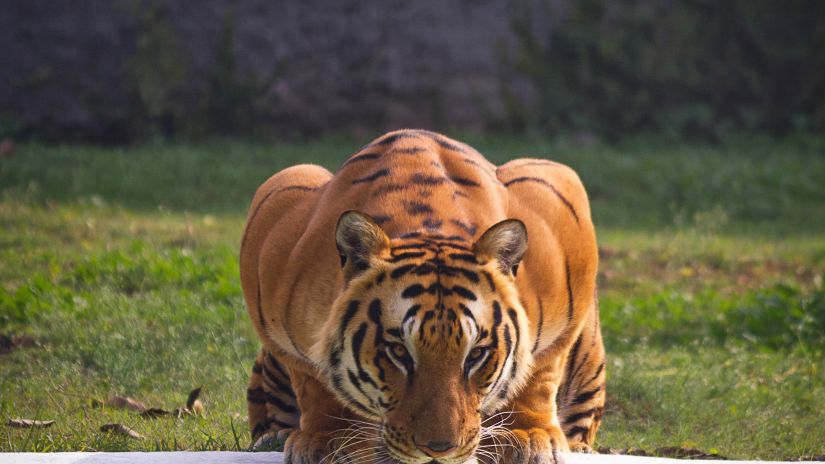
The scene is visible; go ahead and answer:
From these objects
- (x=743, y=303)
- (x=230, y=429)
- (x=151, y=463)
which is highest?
(x=151, y=463)

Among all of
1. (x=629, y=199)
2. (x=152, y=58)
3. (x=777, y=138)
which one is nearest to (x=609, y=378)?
(x=629, y=199)

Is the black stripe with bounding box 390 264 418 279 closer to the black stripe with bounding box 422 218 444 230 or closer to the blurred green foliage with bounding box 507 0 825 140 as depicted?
the black stripe with bounding box 422 218 444 230

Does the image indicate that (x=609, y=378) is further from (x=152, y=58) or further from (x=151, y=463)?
(x=152, y=58)

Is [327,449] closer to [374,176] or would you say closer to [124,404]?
[374,176]

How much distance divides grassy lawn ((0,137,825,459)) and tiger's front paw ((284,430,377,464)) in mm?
628

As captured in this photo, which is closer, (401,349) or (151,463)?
(401,349)

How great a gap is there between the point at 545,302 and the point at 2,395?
7.77ft

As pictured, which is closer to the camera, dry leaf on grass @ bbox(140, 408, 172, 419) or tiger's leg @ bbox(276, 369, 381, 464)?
tiger's leg @ bbox(276, 369, 381, 464)

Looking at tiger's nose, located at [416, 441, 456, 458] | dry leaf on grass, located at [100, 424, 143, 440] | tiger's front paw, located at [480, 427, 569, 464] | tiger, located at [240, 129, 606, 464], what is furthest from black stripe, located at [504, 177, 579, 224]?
dry leaf on grass, located at [100, 424, 143, 440]

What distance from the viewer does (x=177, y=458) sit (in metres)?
3.40

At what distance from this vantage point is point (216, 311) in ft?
19.1

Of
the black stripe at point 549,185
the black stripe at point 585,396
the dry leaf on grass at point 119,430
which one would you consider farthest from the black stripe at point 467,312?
the dry leaf on grass at point 119,430

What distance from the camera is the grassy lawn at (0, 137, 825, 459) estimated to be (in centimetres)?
469

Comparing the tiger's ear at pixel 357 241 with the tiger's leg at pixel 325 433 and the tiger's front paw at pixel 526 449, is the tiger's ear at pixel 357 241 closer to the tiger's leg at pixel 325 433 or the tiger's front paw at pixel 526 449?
the tiger's leg at pixel 325 433
